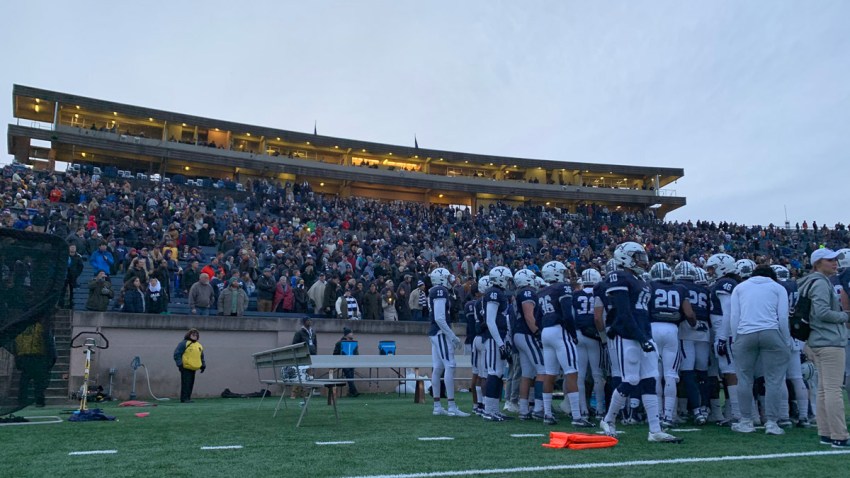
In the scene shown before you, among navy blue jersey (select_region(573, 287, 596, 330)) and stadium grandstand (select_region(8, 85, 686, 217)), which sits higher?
stadium grandstand (select_region(8, 85, 686, 217))

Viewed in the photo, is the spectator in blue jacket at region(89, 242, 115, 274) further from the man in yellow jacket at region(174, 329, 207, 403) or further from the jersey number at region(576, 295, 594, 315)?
the jersey number at region(576, 295, 594, 315)

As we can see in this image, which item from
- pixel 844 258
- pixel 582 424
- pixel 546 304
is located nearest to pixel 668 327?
pixel 546 304

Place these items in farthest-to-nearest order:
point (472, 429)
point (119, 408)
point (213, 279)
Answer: point (213, 279)
point (119, 408)
point (472, 429)

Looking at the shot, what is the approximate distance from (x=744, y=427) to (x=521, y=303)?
11.0 feet

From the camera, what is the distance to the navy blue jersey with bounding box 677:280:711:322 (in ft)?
32.5

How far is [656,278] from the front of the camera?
9758 mm

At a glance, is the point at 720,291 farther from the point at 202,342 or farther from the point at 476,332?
the point at 202,342

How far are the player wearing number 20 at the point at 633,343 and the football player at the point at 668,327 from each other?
157 cm

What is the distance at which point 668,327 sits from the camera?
9.31 m

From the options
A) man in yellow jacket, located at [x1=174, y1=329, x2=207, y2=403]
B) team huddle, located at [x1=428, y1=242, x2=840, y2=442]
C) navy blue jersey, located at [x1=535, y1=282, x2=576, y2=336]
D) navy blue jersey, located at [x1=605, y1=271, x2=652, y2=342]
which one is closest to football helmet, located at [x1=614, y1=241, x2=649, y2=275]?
navy blue jersey, located at [x1=605, y1=271, x2=652, y2=342]

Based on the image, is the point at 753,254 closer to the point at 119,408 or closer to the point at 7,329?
the point at 119,408

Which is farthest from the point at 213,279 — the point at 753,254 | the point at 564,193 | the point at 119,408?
the point at 564,193

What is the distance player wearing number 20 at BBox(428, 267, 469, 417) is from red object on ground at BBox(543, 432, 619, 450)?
381 cm

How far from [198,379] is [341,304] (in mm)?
4205
